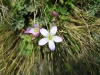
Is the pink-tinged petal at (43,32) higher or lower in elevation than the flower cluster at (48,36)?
higher

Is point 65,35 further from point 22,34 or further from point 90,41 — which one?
point 22,34

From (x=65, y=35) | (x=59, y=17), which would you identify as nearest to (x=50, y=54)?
(x=65, y=35)

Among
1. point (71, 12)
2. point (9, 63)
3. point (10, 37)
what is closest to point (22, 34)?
point (10, 37)

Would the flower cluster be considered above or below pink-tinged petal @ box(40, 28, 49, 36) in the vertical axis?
below

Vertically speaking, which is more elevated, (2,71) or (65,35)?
(65,35)

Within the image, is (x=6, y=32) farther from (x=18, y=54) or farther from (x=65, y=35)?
(x=65, y=35)

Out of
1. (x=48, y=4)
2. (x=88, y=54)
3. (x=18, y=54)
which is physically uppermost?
(x=48, y=4)

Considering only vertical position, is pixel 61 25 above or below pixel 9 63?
above

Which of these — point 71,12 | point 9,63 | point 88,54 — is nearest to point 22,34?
point 9,63
